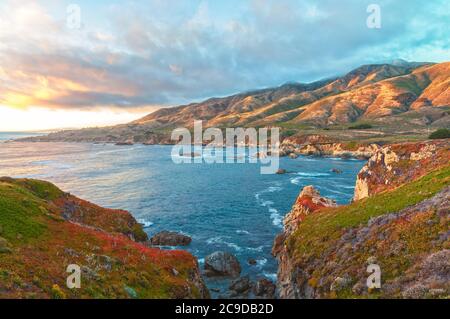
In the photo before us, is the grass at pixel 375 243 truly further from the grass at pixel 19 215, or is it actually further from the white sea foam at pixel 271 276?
the grass at pixel 19 215

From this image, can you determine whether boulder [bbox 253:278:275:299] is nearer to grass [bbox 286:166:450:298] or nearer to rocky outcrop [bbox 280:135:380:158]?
grass [bbox 286:166:450:298]

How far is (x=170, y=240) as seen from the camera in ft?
184

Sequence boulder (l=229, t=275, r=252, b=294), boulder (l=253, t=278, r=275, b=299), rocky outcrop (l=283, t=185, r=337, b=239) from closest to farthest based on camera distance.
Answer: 1. boulder (l=253, t=278, r=275, b=299)
2. boulder (l=229, t=275, r=252, b=294)
3. rocky outcrop (l=283, t=185, r=337, b=239)

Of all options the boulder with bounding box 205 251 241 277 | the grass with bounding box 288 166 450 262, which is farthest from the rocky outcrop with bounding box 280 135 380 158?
the boulder with bounding box 205 251 241 277

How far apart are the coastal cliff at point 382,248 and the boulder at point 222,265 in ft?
25.3

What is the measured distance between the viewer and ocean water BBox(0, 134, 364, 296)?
57.1m

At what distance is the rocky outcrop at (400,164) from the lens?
4759cm

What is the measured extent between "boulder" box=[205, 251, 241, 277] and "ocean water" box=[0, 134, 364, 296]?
5.01 ft

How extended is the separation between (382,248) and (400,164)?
33040 millimetres

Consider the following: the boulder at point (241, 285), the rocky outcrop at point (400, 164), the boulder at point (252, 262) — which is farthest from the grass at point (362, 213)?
the boulder at point (252, 262)

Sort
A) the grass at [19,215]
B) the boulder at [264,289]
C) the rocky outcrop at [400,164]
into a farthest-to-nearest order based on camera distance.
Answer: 1. the rocky outcrop at [400,164]
2. the boulder at [264,289]
3. the grass at [19,215]
